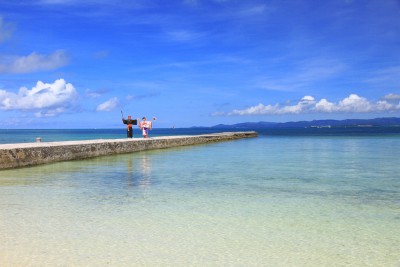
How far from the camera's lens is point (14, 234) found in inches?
181

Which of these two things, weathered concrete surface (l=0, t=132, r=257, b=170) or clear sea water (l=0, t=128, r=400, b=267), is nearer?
clear sea water (l=0, t=128, r=400, b=267)

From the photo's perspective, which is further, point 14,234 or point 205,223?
point 205,223

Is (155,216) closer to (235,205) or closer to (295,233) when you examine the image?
(235,205)

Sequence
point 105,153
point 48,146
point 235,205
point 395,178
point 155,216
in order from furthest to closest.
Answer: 1. point 105,153
2. point 48,146
3. point 395,178
4. point 235,205
5. point 155,216

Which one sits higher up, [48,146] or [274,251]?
[48,146]

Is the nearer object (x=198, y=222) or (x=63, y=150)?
(x=198, y=222)

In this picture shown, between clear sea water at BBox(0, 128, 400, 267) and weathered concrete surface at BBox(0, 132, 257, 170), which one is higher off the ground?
weathered concrete surface at BBox(0, 132, 257, 170)

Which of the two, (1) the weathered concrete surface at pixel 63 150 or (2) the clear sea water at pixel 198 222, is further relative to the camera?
(1) the weathered concrete surface at pixel 63 150

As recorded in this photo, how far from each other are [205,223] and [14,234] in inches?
85.1

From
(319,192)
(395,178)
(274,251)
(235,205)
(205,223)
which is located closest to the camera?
(274,251)

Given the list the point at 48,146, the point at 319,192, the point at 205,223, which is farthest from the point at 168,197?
the point at 48,146

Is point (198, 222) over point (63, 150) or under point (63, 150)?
under

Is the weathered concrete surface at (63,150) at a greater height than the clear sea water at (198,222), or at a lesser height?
greater

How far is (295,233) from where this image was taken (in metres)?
4.75
